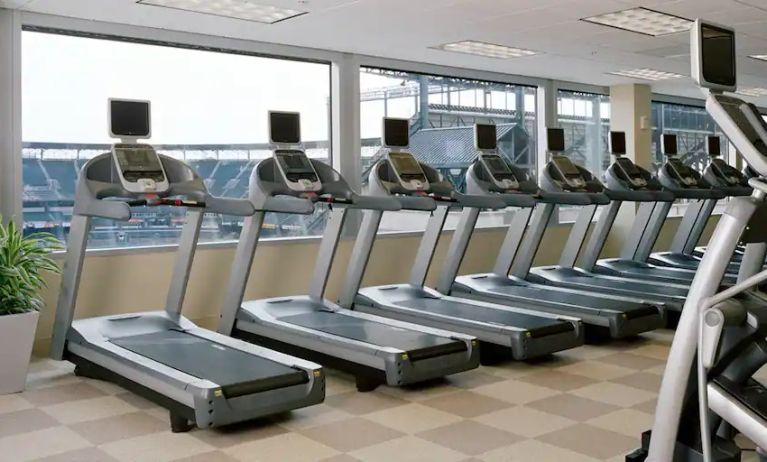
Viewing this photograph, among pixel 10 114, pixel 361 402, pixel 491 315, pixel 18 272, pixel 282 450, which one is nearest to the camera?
Result: pixel 282 450

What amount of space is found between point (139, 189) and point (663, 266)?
19.6 ft

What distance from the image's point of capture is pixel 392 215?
8.13 m

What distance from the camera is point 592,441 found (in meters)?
3.76

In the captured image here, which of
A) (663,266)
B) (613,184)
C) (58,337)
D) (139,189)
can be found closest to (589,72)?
(613,184)

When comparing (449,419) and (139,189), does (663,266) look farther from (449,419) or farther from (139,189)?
(139,189)

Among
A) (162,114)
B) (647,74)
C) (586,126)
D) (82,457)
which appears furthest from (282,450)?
(586,126)

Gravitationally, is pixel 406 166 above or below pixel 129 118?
below

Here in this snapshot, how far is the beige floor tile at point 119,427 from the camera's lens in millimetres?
3891

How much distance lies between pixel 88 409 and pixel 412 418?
1785mm

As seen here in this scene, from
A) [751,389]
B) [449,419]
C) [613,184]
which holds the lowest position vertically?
[449,419]

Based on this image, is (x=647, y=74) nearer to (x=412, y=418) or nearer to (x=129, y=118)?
(x=129, y=118)

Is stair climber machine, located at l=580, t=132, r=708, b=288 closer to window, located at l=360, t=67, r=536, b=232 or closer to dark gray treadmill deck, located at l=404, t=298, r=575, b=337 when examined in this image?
window, located at l=360, t=67, r=536, b=232

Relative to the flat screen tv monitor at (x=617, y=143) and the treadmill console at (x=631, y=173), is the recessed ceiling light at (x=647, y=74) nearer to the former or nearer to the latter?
the flat screen tv monitor at (x=617, y=143)

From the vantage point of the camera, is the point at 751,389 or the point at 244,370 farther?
the point at 244,370
